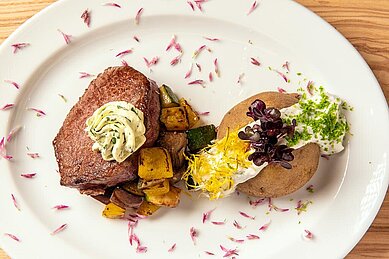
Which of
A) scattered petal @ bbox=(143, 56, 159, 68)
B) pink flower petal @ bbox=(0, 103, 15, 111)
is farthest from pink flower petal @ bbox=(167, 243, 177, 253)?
pink flower petal @ bbox=(0, 103, 15, 111)

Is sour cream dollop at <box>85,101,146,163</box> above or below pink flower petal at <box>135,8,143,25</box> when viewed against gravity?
below

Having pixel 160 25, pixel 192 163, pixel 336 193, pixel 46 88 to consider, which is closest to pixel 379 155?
pixel 336 193

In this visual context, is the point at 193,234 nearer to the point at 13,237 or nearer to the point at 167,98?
the point at 167,98

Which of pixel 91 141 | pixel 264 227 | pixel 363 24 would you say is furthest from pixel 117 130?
pixel 363 24

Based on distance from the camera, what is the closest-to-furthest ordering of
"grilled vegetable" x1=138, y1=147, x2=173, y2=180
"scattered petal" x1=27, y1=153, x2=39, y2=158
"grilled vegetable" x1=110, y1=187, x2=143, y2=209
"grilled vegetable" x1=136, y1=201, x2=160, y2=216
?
"grilled vegetable" x1=138, y1=147, x2=173, y2=180, "grilled vegetable" x1=110, y1=187, x2=143, y2=209, "grilled vegetable" x1=136, y1=201, x2=160, y2=216, "scattered petal" x1=27, y1=153, x2=39, y2=158

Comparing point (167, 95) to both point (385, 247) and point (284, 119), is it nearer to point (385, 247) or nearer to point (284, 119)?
point (284, 119)

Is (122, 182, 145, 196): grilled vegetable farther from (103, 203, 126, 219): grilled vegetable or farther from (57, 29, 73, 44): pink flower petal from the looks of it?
(57, 29, 73, 44): pink flower petal
